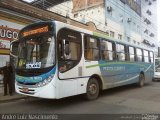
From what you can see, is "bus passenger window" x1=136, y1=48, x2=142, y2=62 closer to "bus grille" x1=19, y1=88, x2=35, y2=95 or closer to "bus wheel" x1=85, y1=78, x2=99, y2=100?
"bus wheel" x1=85, y1=78, x2=99, y2=100

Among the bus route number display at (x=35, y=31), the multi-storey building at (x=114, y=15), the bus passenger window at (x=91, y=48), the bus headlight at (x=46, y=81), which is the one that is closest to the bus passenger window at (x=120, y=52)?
the bus passenger window at (x=91, y=48)

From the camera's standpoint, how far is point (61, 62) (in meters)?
8.52

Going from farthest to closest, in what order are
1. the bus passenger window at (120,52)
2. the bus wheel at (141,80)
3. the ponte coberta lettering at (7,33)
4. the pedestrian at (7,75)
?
the bus wheel at (141,80) → the ponte coberta lettering at (7,33) → the bus passenger window at (120,52) → the pedestrian at (7,75)

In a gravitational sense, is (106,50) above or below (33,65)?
above

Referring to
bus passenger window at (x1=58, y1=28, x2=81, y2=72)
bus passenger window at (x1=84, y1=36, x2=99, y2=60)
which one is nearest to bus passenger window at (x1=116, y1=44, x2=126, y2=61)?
bus passenger window at (x1=84, y1=36, x2=99, y2=60)

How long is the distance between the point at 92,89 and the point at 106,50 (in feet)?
7.40

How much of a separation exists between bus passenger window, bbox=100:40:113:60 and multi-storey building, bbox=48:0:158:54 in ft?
40.5

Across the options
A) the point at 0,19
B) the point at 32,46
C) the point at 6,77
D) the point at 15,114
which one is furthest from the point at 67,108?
the point at 0,19

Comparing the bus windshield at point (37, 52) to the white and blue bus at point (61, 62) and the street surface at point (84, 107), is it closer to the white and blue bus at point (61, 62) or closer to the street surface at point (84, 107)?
the white and blue bus at point (61, 62)

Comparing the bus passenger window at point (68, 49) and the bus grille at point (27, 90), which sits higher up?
the bus passenger window at point (68, 49)

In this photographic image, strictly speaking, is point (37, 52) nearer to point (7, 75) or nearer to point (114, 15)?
point (7, 75)

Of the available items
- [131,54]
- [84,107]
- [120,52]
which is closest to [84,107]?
[84,107]

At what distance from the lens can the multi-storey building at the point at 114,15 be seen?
30.3m

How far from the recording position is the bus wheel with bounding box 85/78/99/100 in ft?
33.2
